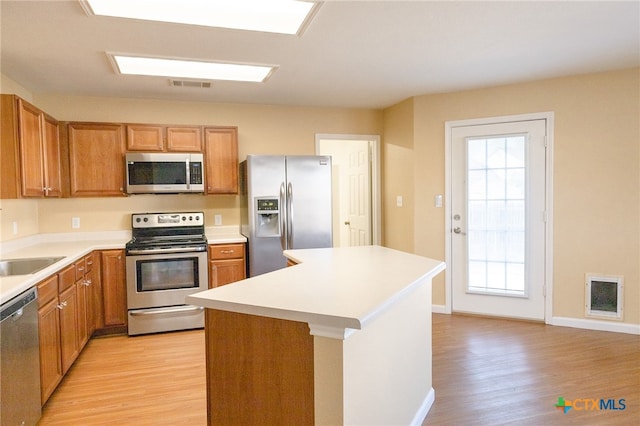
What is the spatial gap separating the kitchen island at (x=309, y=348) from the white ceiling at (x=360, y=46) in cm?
163

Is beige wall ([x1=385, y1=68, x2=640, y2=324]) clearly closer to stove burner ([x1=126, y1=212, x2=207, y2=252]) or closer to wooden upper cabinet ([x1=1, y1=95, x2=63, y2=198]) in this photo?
stove burner ([x1=126, y1=212, x2=207, y2=252])

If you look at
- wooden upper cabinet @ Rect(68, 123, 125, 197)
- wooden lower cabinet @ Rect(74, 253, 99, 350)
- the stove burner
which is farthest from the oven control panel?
wooden lower cabinet @ Rect(74, 253, 99, 350)

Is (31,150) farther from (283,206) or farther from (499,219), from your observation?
(499,219)

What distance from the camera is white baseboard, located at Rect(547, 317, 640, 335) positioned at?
3.64 m

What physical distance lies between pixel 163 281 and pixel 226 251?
2.15 feet

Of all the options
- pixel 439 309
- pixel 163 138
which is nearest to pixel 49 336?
A: pixel 163 138

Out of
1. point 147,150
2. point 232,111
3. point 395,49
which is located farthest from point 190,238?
point 395,49

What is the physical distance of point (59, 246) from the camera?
12.0ft

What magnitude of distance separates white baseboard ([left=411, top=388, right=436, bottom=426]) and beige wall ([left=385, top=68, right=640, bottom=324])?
2.18 meters

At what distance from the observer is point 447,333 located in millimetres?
3730

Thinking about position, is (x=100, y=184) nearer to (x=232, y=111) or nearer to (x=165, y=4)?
(x=232, y=111)

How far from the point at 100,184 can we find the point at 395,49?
3.09m

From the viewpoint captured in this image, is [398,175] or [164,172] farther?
[398,175]

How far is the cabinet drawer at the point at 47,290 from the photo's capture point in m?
2.37
